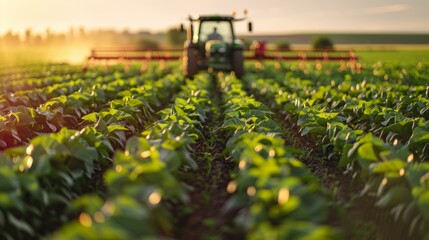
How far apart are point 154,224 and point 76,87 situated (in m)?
9.25

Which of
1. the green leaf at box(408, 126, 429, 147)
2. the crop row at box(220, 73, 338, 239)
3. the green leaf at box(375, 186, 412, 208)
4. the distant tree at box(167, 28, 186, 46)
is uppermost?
the crop row at box(220, 73, 338, 239)

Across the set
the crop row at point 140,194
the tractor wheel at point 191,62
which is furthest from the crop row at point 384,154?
the tractor wheel at point 191,62

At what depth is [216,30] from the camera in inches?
767

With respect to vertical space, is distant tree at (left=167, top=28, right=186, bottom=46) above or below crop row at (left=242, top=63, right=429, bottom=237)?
below

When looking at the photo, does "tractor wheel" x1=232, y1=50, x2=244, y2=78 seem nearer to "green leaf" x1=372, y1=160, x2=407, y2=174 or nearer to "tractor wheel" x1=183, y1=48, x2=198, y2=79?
"tractor wheel" x1=183, y1=48, x2=198, y2=79

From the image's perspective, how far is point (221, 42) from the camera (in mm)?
18828

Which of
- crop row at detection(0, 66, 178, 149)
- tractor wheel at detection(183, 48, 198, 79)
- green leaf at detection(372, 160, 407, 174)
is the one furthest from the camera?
tractor wheel at detection(183, 48, 198, 79)

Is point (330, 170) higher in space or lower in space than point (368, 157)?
lower

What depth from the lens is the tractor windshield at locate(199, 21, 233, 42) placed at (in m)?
19.3

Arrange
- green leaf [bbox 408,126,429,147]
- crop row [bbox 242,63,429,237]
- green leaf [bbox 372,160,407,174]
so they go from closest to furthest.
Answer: crop row [bbox 242,63,429,237], green leaf [bbox 372,160,407,174], green leaf [bbox 408,126,429,147]

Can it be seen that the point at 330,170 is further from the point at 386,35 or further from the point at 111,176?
the point at 386,35

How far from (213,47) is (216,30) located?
134cm

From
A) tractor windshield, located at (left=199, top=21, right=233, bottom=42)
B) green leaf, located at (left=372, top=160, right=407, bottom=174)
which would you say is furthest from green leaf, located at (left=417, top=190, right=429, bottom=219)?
tractor windshield, located at (left=199, top=21, right=233, bottom=42)

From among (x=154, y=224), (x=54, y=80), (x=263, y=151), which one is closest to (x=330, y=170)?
(x=263, y=151)
